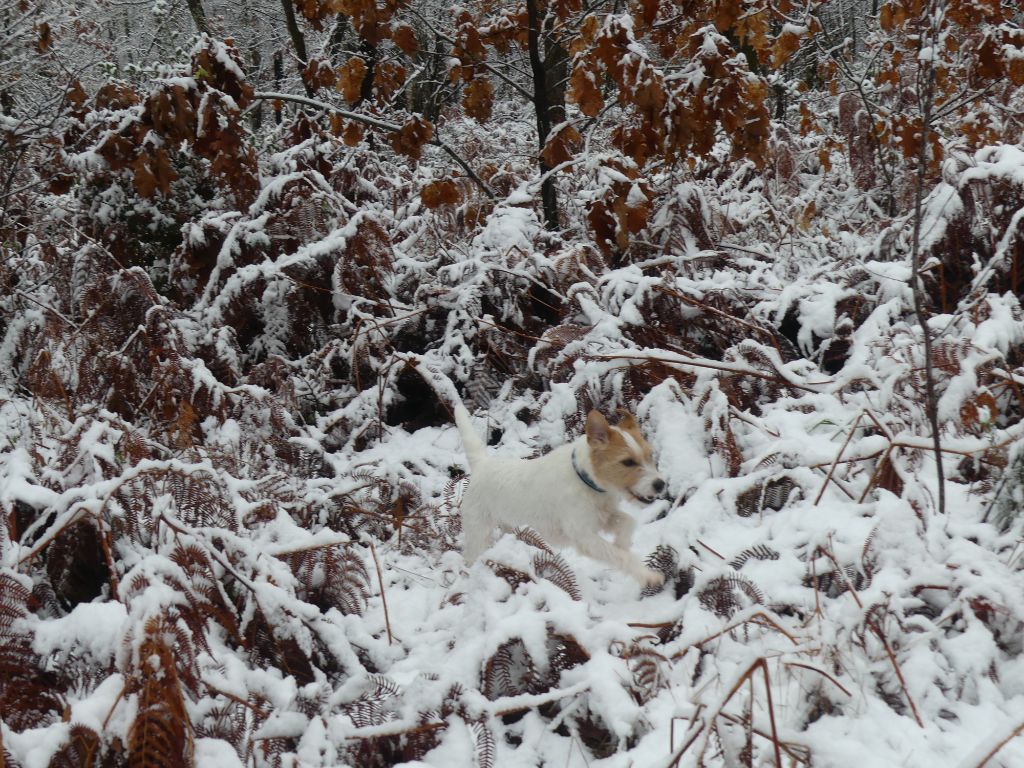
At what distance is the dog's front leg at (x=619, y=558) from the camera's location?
3.00 m

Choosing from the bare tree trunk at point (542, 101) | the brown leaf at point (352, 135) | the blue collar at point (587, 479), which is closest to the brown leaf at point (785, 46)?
the bare tree trunk at point (542, 101)

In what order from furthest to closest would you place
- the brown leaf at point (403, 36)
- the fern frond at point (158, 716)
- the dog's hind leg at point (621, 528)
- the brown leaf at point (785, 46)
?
the brown leaf at point (403, 36) → the brown leaf at point (785, 46) → the dog's hind leg at point (621, 528) → the fern frond at point (158, 716)

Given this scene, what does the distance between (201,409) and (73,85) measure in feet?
12.7

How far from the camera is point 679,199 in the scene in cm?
580

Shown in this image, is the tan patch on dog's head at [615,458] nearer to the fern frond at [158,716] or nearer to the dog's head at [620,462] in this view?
the dog's head at [620,462]

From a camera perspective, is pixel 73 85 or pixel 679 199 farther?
pixel 73 85

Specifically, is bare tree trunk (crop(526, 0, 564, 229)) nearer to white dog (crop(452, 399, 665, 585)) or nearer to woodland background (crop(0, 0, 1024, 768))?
woodland background (crop(0, 0, 1024, 768))

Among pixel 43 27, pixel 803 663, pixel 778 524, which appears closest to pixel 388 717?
pixel 803 663

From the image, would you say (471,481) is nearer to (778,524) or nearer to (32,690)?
(778,524)

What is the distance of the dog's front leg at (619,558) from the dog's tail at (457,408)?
77cm

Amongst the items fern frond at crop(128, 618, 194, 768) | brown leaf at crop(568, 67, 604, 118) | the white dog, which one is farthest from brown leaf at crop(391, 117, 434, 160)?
fern frond at crop(128, 618, 194, 768)

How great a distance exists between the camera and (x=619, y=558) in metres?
3.07

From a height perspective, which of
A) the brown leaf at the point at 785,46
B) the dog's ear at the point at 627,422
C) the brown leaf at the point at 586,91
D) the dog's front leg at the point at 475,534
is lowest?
the dog's front leg at the point at 475,534

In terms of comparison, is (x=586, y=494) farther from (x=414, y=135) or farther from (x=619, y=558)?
(x=414, y=135)
